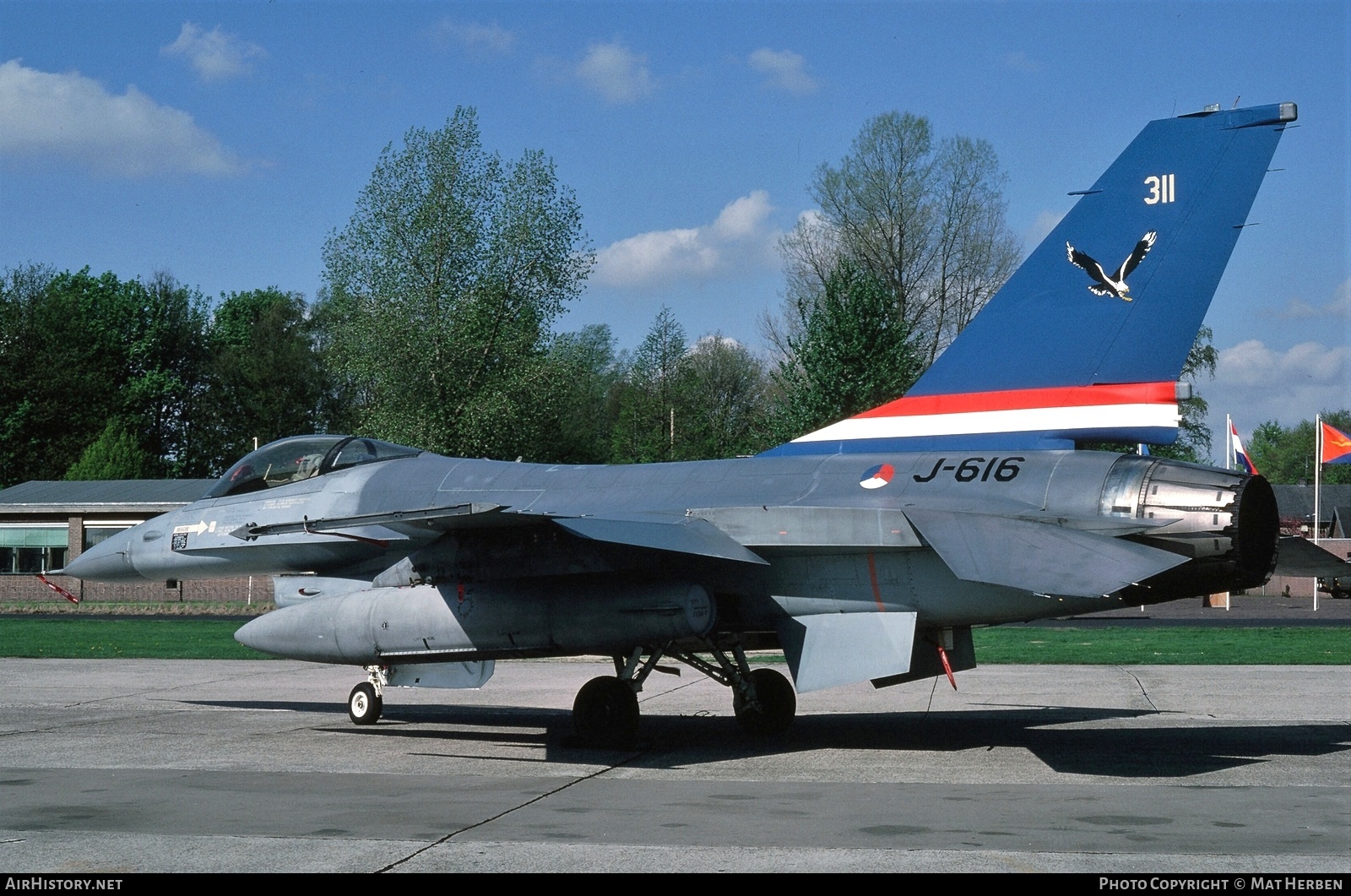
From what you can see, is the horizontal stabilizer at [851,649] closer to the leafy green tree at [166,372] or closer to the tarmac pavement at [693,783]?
the tarmac pavement at [693,783]

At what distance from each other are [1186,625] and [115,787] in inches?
993

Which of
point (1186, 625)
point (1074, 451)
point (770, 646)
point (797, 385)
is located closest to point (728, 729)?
point (770, 646)

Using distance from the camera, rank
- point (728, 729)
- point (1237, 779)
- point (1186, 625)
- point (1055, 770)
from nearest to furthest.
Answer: point (1237, 779), point (1055, 770), point (728, 729), point (1186, 625)

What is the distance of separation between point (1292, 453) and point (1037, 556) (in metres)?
115

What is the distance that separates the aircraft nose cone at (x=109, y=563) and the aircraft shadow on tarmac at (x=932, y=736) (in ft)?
8.66

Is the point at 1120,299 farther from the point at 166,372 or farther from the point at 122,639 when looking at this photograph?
the point at 166,372

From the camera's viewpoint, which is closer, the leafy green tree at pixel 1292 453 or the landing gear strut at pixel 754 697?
the landing gear strut at pixel 754 697

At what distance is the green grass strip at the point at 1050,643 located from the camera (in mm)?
20594

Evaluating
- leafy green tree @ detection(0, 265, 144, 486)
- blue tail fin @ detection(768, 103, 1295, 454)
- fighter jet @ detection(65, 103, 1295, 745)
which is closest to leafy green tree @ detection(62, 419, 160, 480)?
leafy green tree @ detection(0, 265, 144, 486)

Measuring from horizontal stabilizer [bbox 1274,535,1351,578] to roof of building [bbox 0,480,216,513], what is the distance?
35889 mm

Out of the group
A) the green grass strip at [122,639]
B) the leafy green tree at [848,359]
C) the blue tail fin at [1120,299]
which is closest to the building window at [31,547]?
the green grass strip at [122,639]

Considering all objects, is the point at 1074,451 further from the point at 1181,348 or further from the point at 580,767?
the point at 580,767

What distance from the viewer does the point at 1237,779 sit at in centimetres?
899

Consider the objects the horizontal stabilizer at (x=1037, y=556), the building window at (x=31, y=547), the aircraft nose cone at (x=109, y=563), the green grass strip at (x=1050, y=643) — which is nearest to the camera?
the horizontal stabilizer at (x=1037, y=556)
